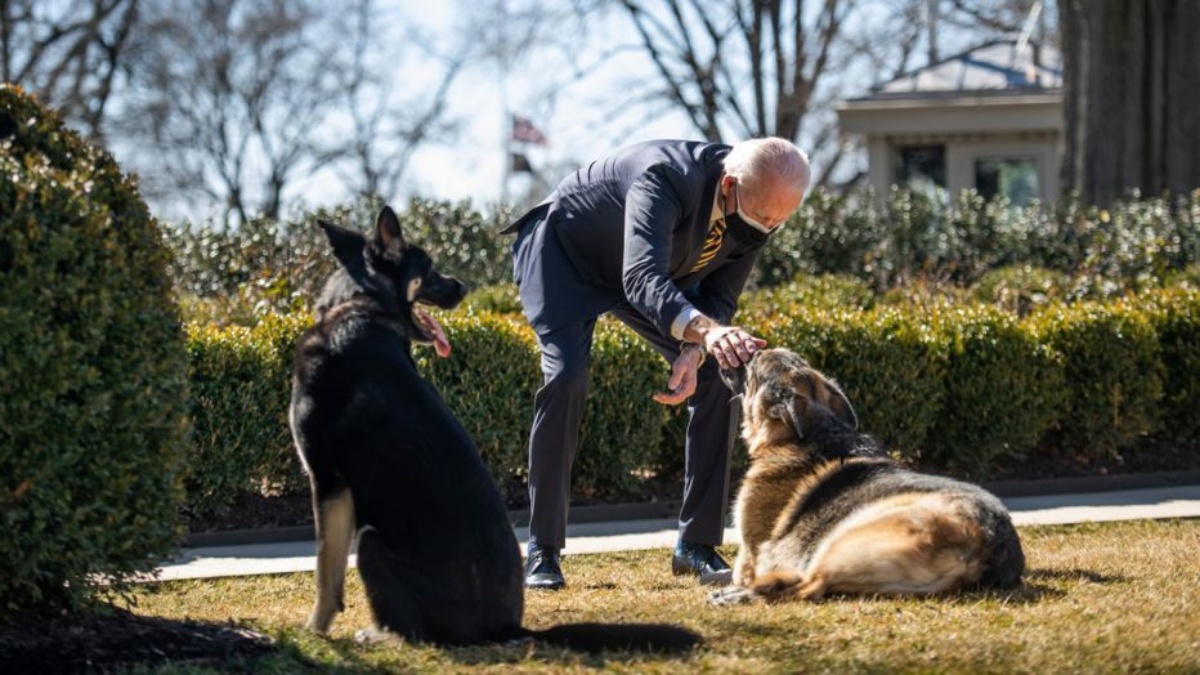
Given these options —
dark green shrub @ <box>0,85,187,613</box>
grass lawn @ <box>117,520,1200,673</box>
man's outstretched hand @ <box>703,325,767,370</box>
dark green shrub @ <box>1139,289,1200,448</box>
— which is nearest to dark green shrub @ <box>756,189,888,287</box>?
dark green shrub @ <box>1139,289,1200,448</box>

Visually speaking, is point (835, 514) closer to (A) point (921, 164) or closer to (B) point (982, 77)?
(A) point (921, 164)

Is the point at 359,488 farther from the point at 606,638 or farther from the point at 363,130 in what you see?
the point at 363,130

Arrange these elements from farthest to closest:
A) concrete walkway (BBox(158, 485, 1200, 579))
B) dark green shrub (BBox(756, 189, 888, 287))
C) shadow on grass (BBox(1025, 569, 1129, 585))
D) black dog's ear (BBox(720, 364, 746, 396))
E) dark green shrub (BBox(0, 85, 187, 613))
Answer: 1. dark green shrub (BBox(756, 189, 888, 287))
2. concrete walkway (BBox(158, 485, 1200, 579))
3. black dog's ear (BBox(720, 364, 746, 396))
4. shadow on grass (BBox(1025, 569, 1129, 585))
5. dark green shrub (BBox(0, 85, 187, 613))

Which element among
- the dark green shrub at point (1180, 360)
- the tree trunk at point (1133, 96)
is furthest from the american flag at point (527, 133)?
the dark green shrub at point (1180, 360)

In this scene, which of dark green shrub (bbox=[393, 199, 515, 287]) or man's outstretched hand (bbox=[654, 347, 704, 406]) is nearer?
man's outstretched hand (bbox=[654, 347, 704, 406])

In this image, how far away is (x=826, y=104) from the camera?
117 ft

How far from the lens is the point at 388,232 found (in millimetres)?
5246

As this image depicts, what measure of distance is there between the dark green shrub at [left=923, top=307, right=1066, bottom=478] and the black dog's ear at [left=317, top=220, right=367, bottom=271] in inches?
220

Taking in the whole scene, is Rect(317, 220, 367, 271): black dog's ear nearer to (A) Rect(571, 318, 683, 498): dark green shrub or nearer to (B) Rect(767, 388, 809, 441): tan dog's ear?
(B) Rect(767, 388, 809, 441): tan dog's ear

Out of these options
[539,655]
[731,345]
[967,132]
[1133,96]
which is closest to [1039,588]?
[731,345]

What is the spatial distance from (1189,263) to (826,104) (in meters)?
22.7

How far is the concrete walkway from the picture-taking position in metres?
7.54

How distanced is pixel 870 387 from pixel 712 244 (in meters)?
3.45

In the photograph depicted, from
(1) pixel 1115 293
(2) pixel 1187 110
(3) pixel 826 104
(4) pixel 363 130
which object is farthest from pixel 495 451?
(4) pixel 363 130
